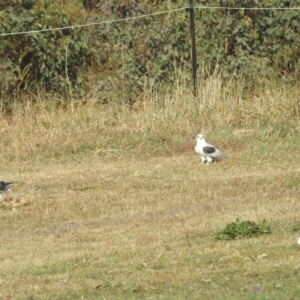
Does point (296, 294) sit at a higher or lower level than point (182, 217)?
higher

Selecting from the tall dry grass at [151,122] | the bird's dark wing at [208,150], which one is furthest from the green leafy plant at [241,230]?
the tall dry grass at [151,122]

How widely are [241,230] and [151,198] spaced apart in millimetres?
2629

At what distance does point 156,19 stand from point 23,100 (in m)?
2.69

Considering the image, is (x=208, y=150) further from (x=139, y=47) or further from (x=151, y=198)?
(x=139, y=47)

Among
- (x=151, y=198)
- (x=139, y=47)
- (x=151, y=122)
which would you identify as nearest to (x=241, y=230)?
(x=151, y=198)

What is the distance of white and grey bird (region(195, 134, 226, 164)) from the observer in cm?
1391

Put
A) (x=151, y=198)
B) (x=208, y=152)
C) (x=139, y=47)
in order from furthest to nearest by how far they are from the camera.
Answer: (x=139, y=47), (x=208, y=152), (x=151, y=198)

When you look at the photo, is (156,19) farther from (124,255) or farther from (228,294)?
(228,294)

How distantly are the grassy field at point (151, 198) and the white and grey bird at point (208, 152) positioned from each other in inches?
5.1

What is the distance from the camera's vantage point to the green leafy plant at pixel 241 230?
9.49 metres

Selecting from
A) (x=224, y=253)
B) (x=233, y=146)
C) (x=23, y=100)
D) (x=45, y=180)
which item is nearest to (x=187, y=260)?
(x=224, y=253)

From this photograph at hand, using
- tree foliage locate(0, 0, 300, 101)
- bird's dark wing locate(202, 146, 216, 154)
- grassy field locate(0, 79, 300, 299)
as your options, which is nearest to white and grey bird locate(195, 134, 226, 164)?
bird's dark wing locate(202, 146, 216, 154)

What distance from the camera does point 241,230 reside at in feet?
31.2

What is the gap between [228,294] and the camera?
7.59m
